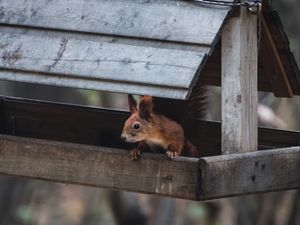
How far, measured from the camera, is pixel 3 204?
29.9 feet

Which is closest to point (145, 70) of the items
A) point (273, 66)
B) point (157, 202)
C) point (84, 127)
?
point (273, 66)

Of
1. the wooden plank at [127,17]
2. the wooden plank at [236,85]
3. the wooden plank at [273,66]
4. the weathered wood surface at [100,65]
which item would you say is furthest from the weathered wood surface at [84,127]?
the weathered wood surface at [100,65]

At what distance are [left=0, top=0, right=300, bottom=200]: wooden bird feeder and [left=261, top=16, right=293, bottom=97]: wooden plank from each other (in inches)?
0.9

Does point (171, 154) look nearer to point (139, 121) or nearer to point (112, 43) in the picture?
point (139, 121)

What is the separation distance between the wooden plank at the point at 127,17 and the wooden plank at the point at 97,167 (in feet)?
1.76

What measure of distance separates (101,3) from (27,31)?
0.37 meters

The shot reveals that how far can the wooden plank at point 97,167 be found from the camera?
3.79m

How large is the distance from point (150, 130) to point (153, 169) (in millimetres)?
433

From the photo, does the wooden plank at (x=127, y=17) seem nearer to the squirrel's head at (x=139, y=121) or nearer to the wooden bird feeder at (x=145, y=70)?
the wooden bird feeder at (x=145, y=70)

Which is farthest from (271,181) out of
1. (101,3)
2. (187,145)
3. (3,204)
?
(3,204)

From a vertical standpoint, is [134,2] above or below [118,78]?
above

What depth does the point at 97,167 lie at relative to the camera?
3980 mm

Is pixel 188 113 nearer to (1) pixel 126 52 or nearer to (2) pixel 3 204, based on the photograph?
(1) pixel 126 52

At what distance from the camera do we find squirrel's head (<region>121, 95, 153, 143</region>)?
13.8 feet
